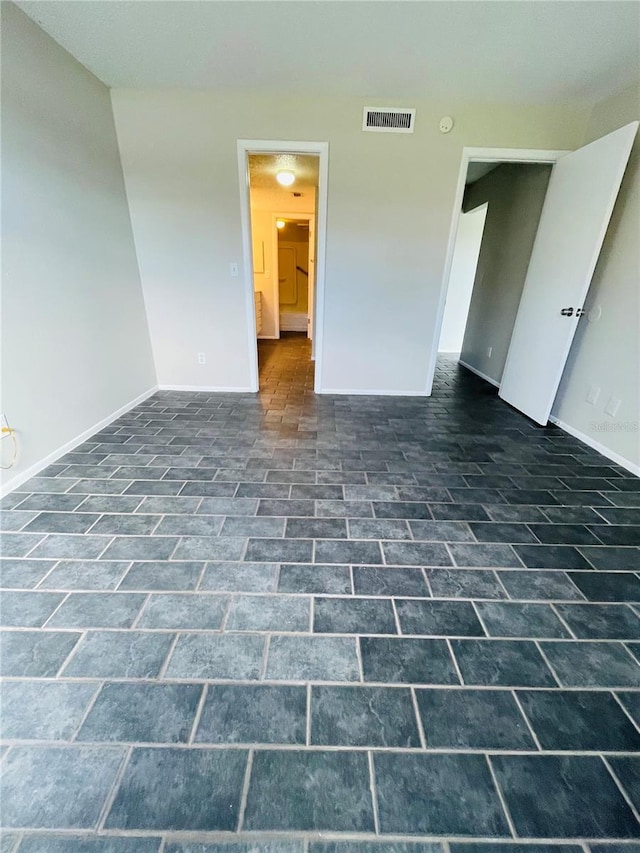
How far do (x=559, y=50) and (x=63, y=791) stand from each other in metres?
3.96

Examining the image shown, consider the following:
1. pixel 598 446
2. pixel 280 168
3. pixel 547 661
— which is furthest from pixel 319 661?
pixel 280 168

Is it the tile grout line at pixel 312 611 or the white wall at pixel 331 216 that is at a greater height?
the white wall at pixel 331 216

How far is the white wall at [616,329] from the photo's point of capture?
2.27 m

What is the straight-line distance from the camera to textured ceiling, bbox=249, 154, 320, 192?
12.1 ft

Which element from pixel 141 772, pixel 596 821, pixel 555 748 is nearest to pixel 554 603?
pixel 555 748

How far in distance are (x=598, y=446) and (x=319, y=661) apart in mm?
2578

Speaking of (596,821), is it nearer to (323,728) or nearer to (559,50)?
(323,728)

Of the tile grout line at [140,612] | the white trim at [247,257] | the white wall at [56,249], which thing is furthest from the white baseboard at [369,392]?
the tile grout line at [140,612]

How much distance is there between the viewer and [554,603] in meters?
1.33

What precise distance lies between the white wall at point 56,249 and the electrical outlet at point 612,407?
12.5 feet

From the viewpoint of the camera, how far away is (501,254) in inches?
156

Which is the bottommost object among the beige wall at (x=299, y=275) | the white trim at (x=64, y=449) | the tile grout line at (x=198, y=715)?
the tile grout line at (x=198, y=715)

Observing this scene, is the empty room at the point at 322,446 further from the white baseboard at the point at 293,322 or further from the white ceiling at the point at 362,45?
the white baseboard at the point at 293,322

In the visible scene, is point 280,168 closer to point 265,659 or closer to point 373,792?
point 265,659
